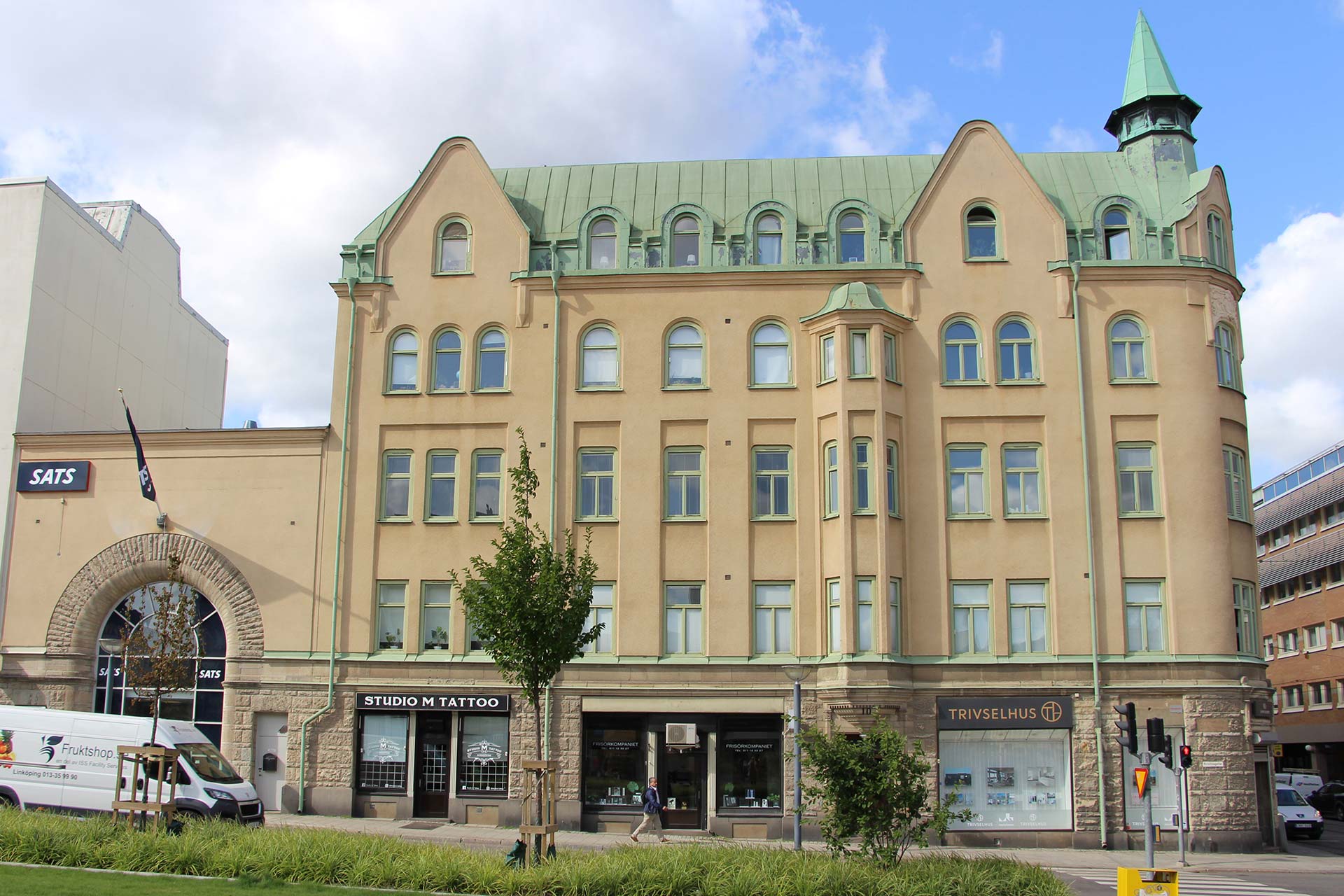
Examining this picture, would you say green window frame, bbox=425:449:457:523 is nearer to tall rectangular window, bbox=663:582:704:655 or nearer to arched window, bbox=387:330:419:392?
arched window, bbox=387:330:419:392

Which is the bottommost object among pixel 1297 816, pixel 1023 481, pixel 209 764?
pixel 1297 816

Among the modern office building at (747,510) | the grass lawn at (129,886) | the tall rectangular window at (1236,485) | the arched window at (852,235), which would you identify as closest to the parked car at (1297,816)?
the modern office building at (747,510)

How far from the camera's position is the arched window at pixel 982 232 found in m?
35.1

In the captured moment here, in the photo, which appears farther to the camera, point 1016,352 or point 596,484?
point 596,484

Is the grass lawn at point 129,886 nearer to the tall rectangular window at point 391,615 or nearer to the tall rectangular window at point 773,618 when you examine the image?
the tall rectangular window at point 391,615

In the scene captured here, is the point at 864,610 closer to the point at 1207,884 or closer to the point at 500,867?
the point at 1207,884

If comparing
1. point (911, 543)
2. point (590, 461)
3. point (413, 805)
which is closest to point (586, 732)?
point (413, 805)

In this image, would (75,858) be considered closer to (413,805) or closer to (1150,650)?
(413,805)

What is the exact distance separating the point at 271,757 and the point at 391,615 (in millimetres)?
4829

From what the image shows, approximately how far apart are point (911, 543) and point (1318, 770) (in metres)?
45.0

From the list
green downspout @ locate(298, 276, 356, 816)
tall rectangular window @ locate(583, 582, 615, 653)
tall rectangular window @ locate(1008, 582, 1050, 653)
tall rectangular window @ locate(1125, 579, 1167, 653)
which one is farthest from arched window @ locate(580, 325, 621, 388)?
tall rectangular window @ locate(1125, 579, 1167, 653)

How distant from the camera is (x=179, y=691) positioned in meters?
34.5

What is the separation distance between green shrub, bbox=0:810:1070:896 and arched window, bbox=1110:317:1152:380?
18.0m

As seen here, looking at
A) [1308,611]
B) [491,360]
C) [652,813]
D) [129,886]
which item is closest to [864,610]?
[652,813]
